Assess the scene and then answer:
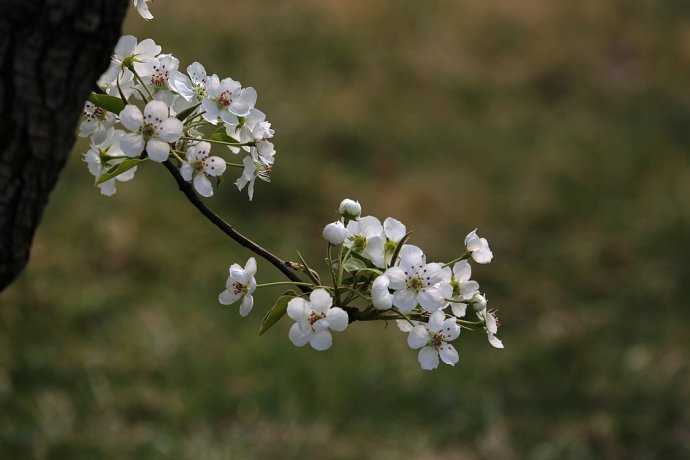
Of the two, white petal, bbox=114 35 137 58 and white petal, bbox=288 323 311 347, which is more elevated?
white petal, bbox=114 35 137 58

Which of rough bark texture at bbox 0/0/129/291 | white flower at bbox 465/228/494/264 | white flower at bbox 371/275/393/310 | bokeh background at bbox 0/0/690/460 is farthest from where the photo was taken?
bokeh background at bbox 0/0/690/460

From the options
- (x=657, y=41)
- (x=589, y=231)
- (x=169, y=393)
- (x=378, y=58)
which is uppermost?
(x=657, y=41)

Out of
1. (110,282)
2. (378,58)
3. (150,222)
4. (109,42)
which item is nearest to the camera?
(109,42)

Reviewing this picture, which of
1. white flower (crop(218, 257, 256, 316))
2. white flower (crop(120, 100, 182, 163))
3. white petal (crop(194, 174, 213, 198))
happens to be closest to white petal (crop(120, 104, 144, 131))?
white flower (crop(120, 100, 182, 163))

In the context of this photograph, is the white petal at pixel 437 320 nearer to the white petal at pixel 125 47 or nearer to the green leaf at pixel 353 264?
the green leaf at pixel 353 264

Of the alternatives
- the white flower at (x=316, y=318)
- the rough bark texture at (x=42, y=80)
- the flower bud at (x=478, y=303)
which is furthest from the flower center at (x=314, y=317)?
the rough bark texture at (x=42, y=80)

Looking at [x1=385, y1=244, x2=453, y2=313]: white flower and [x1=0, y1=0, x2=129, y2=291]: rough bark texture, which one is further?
[x1=385, y1=244, x2=453, y2=313]: white flower

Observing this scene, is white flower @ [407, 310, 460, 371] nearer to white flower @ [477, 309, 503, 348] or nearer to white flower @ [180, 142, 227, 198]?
white flower @ [477, 309, 503, 348]

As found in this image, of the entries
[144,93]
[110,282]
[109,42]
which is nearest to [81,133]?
[144,93]

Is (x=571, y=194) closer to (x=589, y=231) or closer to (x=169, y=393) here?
(x=589, y=231)
